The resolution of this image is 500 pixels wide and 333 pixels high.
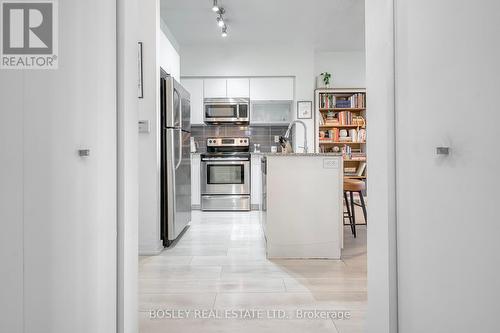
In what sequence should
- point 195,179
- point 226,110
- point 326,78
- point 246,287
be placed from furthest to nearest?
point 326,78
point 226,110
point 195,179
point 246,287

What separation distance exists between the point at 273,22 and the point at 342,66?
199 centimetres

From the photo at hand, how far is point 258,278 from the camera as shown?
2.33 metres

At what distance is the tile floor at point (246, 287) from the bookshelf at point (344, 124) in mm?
3067

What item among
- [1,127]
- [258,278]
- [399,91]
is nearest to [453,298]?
[399,91]

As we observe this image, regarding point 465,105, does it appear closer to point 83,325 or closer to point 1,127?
point 1,127

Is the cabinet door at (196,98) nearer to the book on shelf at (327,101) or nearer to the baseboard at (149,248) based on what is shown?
the book on shelf at (327,101)

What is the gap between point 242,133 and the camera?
6.34 meters

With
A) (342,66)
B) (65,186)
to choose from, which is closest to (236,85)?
(342,66)

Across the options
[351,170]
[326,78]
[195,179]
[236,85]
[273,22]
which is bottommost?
[195,179]

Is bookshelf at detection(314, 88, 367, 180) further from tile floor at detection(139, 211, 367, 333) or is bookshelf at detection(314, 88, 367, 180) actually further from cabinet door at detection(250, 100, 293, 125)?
tile floor at detection(139, 211, 367, 333)

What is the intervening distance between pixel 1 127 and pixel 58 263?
0.40 m

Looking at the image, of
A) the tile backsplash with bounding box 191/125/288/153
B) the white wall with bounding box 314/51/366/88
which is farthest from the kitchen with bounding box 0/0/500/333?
the white wall with bounding box 314/51/366/88

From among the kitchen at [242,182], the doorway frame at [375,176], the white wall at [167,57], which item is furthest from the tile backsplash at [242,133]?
the doorway frame at [375,176]

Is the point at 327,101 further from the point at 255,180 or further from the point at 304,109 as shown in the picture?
the point at 255,180
